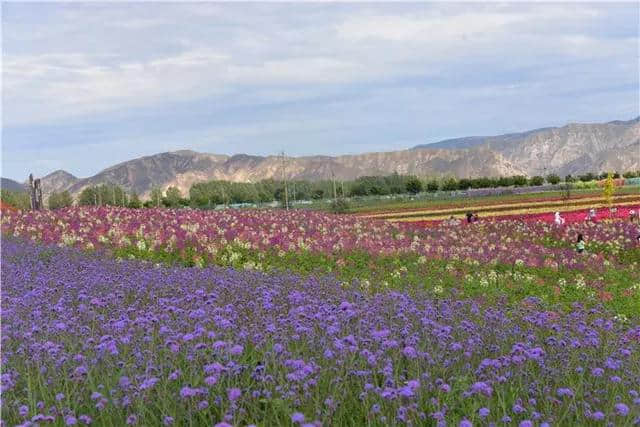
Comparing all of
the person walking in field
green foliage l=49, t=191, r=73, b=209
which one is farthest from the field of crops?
green foliage l=49, t=191, r=73, b=209

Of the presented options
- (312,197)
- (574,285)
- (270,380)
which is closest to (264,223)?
(574,285)

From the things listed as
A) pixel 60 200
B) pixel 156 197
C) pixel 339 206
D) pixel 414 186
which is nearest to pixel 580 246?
pixel 339 206

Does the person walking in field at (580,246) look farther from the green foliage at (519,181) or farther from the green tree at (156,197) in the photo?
the green foliage at (519,181)

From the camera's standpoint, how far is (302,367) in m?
4.85

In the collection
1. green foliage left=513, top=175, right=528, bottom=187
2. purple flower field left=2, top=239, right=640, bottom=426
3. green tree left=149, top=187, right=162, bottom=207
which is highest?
green tree left=149, top=187, right=162, bottom=207

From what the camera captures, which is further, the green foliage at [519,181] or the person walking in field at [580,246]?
the green foliage at [519,181]

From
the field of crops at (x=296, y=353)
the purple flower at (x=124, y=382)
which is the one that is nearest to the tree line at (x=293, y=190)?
the field of crops at (x=296, y=353)

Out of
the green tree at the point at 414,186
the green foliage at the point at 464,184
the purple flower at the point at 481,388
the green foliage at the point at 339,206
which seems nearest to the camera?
the purple flower at the point at 481,388

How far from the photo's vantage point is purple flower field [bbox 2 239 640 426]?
4.62m

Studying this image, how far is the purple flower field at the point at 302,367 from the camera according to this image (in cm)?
462

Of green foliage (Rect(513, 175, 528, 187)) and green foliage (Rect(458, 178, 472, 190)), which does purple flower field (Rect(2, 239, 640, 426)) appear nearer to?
green foliage (Rect(458, 178, 472, 190))

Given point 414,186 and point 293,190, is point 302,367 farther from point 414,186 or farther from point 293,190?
point 414,186

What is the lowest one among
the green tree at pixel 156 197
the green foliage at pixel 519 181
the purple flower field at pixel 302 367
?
the green foliage at pixel 519 181

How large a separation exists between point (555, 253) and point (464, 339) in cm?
1301
